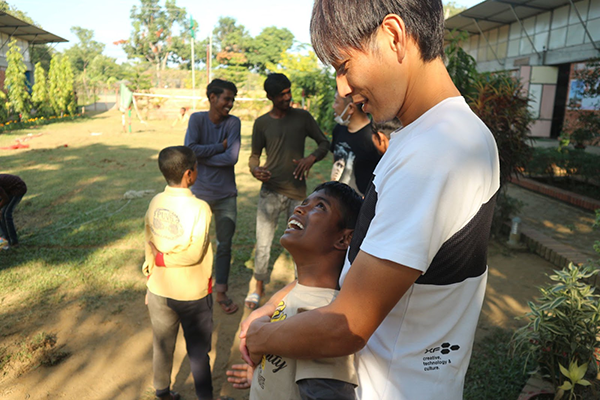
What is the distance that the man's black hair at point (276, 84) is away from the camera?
4145 mm

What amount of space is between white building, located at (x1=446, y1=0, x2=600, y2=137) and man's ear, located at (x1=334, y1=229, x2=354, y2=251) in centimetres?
1527

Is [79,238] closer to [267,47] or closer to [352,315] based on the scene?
[352,315]

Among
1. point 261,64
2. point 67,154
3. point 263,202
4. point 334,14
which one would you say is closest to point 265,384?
point 334,14

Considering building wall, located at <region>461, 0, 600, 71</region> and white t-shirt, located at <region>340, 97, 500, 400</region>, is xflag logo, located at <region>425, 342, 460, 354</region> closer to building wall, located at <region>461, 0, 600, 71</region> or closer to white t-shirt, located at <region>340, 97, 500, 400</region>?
white t-shirt, located at <region>340, 97, 500, 400</region>

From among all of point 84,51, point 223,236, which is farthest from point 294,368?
point 84,51

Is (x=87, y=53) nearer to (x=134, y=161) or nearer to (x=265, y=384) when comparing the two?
(x=134, y=161)

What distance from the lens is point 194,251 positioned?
273 centimetres

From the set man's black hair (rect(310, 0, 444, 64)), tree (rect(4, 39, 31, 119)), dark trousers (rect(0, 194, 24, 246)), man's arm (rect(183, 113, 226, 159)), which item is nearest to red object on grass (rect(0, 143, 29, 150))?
tree (rect(4, 39, 31, 119))

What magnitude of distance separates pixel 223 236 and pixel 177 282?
159 centimetres

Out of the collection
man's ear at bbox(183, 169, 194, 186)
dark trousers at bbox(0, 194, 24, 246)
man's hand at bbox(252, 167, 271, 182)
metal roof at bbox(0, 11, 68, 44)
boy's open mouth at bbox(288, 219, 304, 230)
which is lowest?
dark trousers at bbox(0, 194, 24, 246)

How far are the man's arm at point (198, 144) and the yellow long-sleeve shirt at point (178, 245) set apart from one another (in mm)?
1378

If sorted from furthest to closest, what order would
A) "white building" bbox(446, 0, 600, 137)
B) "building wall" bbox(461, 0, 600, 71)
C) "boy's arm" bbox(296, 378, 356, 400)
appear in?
"white building" bbox(446, 0, 600, 137) < "building wall" bbox(461, 0, 600, 71) < "boy's arm" bbox(296, 378, 356, 400)

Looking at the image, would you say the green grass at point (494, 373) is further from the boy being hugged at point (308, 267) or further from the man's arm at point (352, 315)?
the man's arm at point (352, 315)

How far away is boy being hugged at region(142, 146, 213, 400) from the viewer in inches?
106
